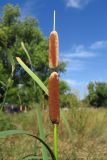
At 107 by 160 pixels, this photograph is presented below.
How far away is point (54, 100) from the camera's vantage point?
1257mm

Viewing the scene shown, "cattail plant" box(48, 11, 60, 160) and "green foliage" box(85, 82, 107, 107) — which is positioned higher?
"green foliage" box(85, 82, 107, 107)

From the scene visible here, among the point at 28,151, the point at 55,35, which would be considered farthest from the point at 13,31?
the point at 55,35

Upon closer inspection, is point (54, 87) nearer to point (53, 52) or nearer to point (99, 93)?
point (53, 52)

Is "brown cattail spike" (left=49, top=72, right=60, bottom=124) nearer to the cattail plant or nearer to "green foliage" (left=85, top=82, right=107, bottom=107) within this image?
the cattail plant

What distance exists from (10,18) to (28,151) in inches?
1294

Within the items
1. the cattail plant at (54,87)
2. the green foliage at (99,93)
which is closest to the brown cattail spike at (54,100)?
the cattail plant at (54,87)

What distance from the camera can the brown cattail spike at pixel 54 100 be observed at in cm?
125

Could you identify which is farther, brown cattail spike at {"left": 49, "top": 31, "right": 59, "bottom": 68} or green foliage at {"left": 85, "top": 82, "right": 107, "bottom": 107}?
green foliage at {"left": 85, "top": 82, "right": 107, "bottom": 107}

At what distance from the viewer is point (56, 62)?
4.16ft

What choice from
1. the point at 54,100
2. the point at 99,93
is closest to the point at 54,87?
the point at 54,100

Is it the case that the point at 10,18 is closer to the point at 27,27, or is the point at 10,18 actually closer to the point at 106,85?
the point at 27,27

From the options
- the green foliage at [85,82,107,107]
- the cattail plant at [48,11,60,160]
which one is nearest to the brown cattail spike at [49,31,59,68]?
the cattail plant at [48,11,60,160]

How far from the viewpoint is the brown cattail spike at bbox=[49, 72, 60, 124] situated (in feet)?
4.10

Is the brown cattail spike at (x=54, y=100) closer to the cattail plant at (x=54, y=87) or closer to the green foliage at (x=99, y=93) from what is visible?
the cattail plant at (x=54, y=87)
